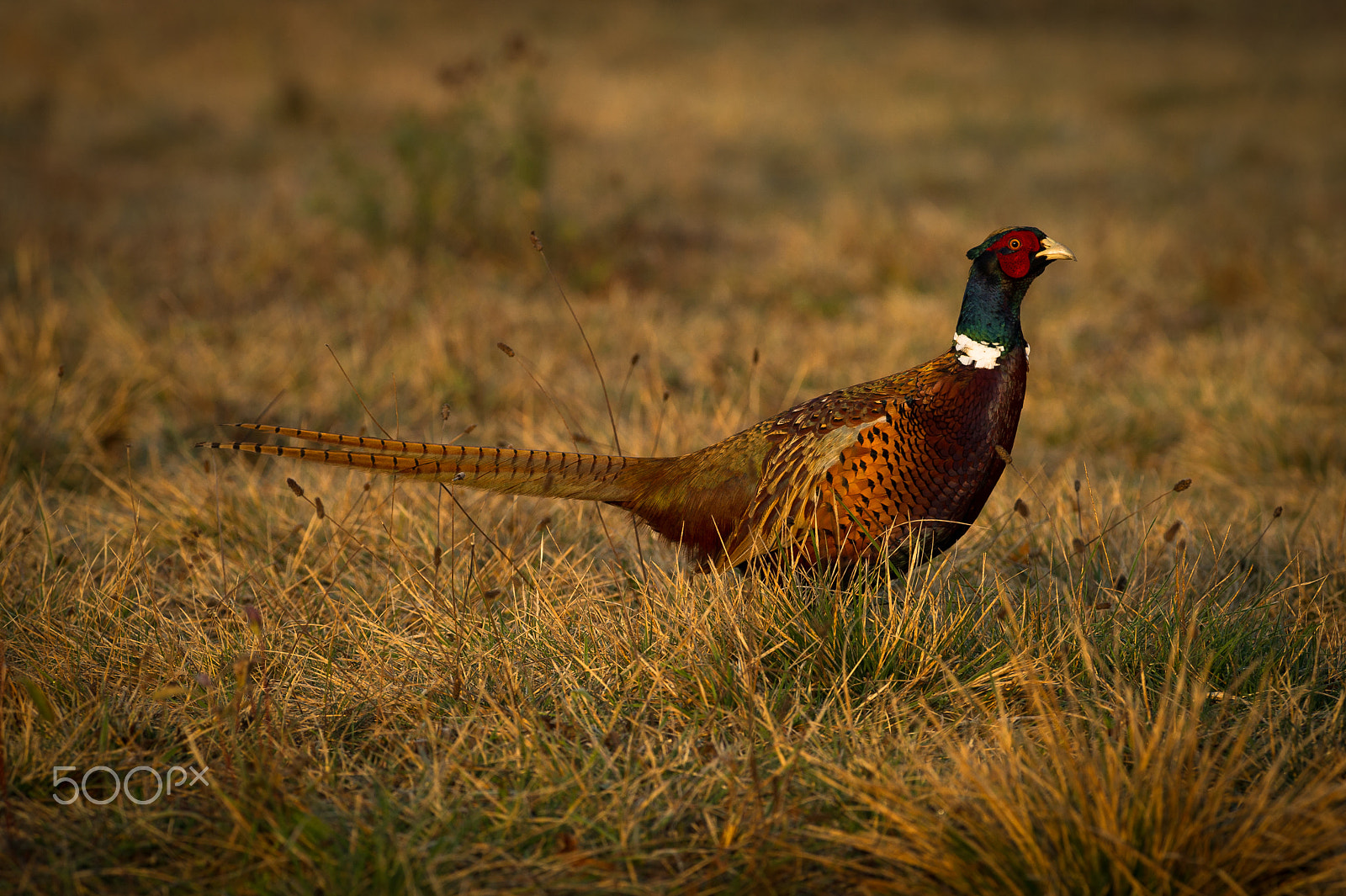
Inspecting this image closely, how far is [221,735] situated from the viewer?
1.98 metres

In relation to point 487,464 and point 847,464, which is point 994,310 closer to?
point 847,464

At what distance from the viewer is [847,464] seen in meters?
2.36

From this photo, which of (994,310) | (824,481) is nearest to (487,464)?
(824,481)

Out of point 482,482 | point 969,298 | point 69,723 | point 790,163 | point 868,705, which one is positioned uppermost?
point 790,163

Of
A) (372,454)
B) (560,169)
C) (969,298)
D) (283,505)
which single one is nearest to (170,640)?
(372,454)

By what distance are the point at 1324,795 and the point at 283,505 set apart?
2726 mm

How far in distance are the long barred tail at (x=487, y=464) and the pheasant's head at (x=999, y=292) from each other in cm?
81

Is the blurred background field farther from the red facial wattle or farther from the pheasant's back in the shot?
the red facial wattle

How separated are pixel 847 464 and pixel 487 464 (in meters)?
0.82

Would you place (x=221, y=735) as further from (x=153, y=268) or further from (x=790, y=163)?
(x=790, y=163)

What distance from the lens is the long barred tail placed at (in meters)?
2.21

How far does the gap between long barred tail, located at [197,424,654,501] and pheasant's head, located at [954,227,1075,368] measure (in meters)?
0.81

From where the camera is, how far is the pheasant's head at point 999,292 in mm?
2467

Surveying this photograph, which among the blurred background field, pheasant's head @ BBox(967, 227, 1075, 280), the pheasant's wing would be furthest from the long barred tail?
pheasant's head @ BBox(967, 227, 1075, 280)
